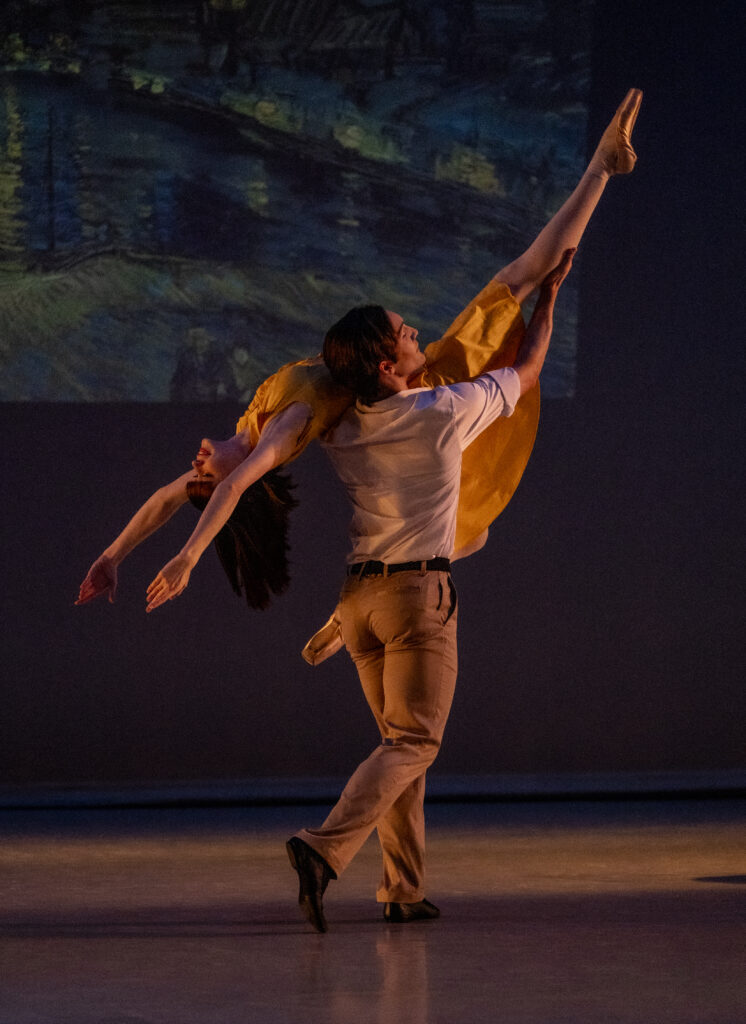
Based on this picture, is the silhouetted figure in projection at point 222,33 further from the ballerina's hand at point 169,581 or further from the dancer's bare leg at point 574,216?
the ballerina's hand at point 169,581

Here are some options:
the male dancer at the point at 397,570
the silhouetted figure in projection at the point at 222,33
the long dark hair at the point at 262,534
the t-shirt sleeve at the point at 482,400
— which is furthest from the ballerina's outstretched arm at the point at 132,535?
the silhouetted figure in projection at the point at 222,33

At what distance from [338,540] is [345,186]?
4.24 ft

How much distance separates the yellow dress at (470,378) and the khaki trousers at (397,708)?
1.14ft

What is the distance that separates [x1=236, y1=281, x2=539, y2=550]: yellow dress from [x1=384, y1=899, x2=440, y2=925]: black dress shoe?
2.70 ft

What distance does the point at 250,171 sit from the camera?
201 inches

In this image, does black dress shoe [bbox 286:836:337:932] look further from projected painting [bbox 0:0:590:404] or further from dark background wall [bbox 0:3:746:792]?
projected painting [bbox 0:0:590:404]

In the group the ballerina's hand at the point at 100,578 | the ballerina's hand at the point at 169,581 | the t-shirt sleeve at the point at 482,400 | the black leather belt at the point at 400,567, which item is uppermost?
Answer: the t-shirt sleeve at the point at 482,400

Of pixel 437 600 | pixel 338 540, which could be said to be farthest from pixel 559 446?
pixel 437 600

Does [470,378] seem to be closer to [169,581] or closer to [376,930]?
[169,581]

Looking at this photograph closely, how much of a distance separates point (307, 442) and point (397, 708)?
57cm

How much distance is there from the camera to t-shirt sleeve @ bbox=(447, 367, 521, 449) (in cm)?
291

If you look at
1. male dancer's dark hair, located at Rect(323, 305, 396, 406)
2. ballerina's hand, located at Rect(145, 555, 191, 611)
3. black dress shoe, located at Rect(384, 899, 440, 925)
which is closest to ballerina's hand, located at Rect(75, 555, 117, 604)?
ballerina's hand, located at Rect(145, 555, 191, 611)

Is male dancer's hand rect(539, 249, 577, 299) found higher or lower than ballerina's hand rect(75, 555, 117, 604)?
higher

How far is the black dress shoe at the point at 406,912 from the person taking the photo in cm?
297
